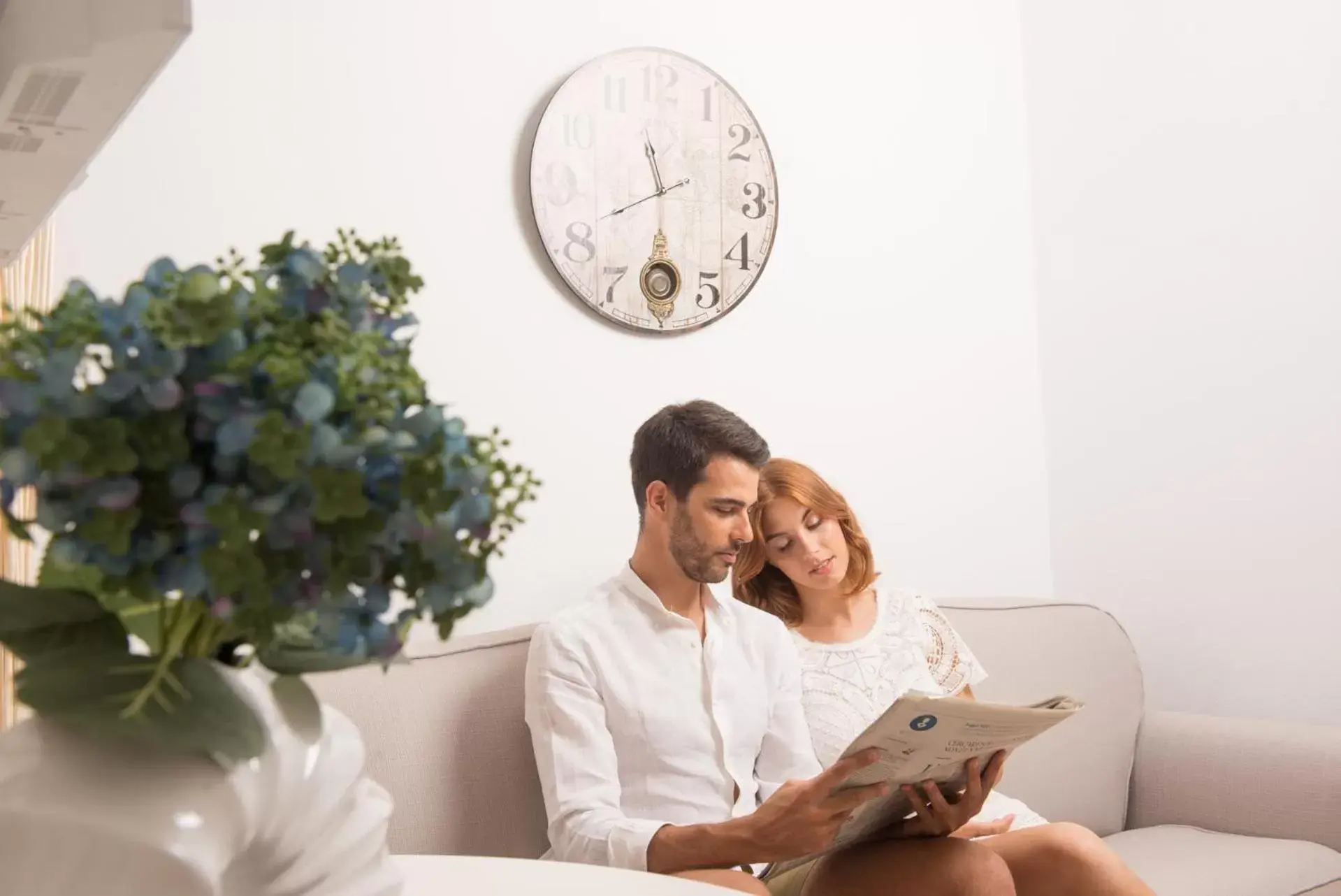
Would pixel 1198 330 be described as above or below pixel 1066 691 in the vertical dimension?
above

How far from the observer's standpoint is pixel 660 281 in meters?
2.74

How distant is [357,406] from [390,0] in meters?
2.01

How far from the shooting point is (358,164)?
7.74 feet

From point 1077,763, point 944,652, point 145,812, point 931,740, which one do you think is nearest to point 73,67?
point 145,812

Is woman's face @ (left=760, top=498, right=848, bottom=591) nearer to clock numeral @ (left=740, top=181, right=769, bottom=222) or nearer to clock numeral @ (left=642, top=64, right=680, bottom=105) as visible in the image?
clock numeral @ (left=740, top=181, right=769, bottom=222)

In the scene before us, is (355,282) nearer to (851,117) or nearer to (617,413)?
(617,413)

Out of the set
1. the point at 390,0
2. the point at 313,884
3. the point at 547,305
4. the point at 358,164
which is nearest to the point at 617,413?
the point at 547,305

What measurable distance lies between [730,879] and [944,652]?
35.1 inches

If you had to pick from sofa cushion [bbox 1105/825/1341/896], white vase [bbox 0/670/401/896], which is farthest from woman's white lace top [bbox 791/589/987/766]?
white vase [bbox 0/670/401/896]

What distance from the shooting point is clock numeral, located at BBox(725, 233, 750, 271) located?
2.85m

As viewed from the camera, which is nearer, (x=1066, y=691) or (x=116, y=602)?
(x=116, y=602)

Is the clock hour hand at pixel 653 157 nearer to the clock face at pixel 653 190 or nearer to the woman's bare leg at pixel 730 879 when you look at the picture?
the clock face at pixel 653 190

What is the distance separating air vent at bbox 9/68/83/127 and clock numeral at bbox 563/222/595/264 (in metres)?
1.79

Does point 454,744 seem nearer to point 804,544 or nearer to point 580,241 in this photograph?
point 804,544
